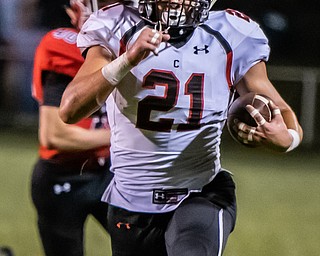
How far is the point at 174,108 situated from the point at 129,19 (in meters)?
0.30

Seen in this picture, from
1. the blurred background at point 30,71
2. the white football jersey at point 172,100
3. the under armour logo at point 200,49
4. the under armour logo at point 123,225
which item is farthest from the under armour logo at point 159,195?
the blurred background at point 30,71

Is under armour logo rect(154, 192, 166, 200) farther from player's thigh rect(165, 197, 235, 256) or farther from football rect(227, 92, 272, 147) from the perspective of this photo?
football rect(227, 92, 272, 147)

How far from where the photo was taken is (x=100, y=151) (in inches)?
135

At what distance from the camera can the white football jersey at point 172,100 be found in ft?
9.24

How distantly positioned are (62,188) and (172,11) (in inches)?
37.7

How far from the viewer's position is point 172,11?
8.96 ft

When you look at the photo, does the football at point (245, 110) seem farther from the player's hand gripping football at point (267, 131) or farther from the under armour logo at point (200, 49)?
the under armour logo at point (200, 49)

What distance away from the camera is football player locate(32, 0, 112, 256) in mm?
3379

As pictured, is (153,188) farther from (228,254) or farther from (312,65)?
(312,65)

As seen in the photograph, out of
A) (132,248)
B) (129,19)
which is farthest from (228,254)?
(129,19)

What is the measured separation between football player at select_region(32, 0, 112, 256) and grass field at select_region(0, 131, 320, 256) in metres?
1.06

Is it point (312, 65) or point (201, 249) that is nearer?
point (201, 249)

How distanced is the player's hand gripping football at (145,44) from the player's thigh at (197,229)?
52 cm

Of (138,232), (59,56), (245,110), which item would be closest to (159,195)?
(138,232)
